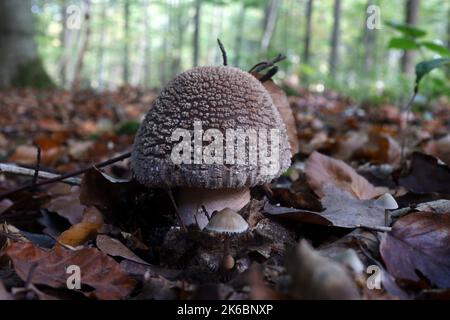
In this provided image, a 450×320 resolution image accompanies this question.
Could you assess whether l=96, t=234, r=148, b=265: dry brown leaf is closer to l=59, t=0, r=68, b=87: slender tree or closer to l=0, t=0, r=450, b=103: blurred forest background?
l=0, t=0, r=450, b=103: blurred forest background

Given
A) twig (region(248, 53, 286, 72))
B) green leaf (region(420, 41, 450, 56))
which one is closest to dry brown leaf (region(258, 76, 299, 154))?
twig (region(248, 53, 286, 72))

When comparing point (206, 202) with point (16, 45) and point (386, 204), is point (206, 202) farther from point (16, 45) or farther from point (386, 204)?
point (16, 45)

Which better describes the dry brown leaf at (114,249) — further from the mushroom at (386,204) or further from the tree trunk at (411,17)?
the tree trunk at (411,17)

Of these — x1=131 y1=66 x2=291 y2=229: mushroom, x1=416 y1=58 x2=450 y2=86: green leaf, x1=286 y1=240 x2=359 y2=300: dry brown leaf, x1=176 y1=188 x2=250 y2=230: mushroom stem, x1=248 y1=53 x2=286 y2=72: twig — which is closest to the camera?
x1=286 y1=240 x2=359 y2=300: dry brown leaf

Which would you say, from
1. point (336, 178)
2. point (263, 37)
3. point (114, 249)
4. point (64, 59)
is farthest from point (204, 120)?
point (64, 59)

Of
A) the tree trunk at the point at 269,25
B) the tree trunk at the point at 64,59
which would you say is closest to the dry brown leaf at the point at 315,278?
the tree trunk at the point at 269,25

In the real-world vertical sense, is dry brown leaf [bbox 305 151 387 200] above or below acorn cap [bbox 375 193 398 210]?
below
